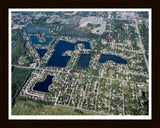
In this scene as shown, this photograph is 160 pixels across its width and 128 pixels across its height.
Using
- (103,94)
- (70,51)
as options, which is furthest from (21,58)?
(103,94)

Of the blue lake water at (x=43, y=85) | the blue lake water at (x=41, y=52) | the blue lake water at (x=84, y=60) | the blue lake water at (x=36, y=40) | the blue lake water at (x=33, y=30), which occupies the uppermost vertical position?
the blue lake water at (x=33, y=30)

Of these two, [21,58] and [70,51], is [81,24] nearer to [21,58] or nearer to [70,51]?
[70,51]

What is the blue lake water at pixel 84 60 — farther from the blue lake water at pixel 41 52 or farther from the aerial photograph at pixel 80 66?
the blue lake water at pixel 41 52

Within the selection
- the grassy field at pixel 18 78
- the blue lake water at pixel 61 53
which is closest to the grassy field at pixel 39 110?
the grassy field at pixel 18 78

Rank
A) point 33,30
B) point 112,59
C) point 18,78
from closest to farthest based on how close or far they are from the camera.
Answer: point 18,78 < point 112,59 < point 33,30

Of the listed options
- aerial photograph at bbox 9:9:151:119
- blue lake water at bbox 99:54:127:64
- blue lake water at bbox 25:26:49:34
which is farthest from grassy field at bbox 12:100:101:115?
blue lake water at bbox 25:26:49:34

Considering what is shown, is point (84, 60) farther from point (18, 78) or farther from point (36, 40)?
point (36, 40)

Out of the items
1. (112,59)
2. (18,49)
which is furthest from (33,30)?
(112,59)
